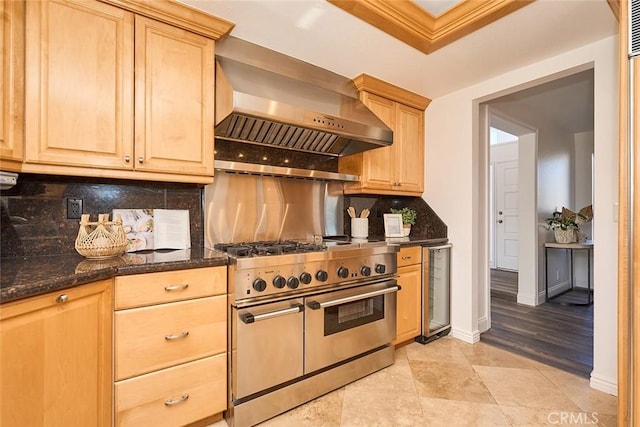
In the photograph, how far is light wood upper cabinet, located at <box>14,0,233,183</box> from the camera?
4.70 feet

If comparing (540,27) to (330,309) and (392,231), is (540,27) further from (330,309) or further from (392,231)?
(330,309)

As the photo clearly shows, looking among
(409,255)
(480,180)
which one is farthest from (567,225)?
(409,255)

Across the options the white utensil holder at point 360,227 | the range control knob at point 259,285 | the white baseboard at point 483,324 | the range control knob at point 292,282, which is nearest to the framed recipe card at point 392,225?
the white utensil holder at point 360,227

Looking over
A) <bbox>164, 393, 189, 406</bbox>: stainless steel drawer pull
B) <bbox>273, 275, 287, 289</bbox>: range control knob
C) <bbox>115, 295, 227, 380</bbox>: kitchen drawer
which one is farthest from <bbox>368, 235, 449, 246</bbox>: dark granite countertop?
<bbox>164, 393, 189, 406</bbox>: stainless steel drawer pull

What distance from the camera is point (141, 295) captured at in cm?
142

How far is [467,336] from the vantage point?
2.74 m

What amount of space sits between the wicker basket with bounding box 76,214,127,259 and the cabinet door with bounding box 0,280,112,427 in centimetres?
27

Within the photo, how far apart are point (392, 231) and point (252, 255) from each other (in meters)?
1.63

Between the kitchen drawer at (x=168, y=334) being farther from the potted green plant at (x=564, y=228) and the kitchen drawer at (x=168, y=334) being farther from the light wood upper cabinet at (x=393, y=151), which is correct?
the potted green plant at (x=564, y=228)

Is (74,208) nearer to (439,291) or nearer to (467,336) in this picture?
(439,291)

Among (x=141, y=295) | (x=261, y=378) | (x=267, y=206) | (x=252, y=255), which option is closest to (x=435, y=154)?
(x=267, y=206)

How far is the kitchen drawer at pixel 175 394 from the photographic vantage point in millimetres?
1404

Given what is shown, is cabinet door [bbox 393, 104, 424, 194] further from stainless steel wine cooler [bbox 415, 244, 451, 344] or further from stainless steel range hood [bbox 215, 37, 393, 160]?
stainless steel wine cooler [bbox 415, 244, 451, 344]

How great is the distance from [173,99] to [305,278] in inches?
50.8
